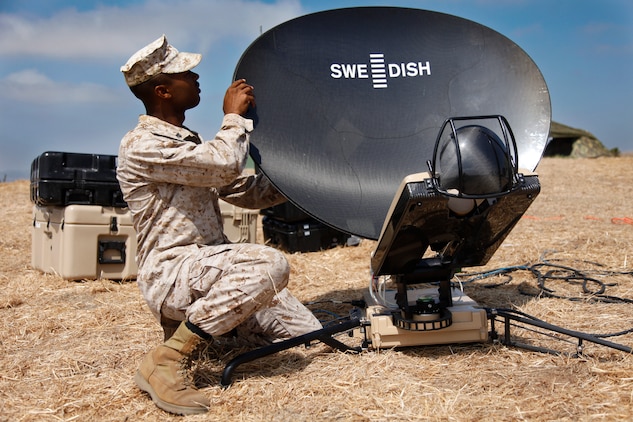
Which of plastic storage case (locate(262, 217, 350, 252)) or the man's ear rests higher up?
the man's ear

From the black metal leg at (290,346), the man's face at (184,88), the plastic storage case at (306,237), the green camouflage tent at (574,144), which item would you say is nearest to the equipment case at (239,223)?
the plastic storage case at (306,237)

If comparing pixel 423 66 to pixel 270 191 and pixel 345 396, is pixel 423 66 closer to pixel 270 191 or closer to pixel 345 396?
pixel 270 191

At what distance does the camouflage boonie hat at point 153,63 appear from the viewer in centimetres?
302

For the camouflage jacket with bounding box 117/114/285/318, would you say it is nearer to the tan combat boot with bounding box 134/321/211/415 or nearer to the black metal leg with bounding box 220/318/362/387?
the tan combat boot with bounding box 134/321/211/415

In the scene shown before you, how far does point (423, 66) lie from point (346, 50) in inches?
19.1

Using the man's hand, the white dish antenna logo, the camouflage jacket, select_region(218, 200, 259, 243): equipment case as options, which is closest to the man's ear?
the camouflage jacket

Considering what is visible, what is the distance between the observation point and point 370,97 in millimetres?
3615

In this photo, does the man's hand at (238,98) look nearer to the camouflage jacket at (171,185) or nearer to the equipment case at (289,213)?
the camouflage jacket at (171,185)

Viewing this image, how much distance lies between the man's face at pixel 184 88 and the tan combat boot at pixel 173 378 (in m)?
1.16

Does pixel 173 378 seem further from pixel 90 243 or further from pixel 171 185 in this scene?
pixel 90 243

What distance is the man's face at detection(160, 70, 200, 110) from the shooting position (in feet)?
10.2

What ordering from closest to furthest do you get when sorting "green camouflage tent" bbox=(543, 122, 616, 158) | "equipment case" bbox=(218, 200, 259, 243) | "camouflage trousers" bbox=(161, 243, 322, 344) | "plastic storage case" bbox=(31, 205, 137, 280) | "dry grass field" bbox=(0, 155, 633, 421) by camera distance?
1. "dry grass field" bbox=(0, 155, 633, 421)
2. "camouflage trousers" bbox=(161, 243, 322, 344)
3. "plastic storage case" bbox=(31, 205, 137, 280)
4. "equipment case" bbox=(218, 200, 259, 243)
5. "green camouflage tent" bbox=(543, 122, 616, 158)

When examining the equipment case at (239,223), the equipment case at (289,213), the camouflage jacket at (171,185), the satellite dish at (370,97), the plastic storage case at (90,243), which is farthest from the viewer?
the equipment case at (289,213)

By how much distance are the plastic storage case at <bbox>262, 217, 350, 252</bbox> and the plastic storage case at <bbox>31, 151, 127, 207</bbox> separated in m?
1.96
